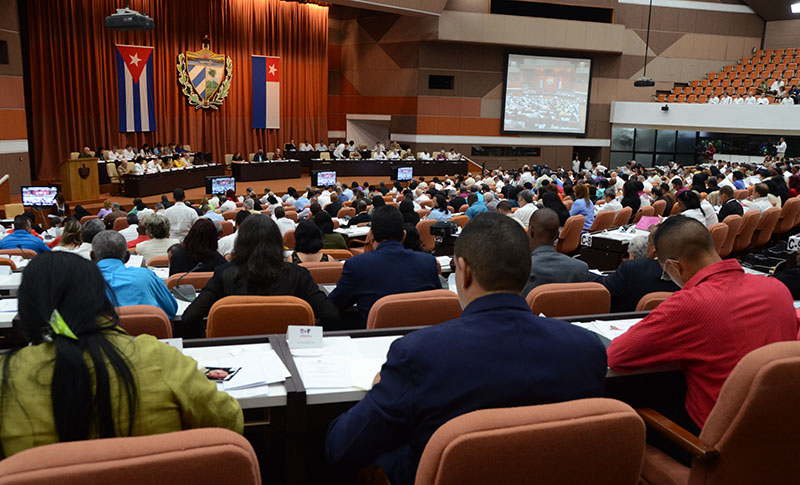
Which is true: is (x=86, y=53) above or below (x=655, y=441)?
above

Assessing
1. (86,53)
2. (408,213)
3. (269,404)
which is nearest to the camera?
(269,404)

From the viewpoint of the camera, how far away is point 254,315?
2896mm

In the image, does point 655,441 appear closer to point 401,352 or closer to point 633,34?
point 401,352

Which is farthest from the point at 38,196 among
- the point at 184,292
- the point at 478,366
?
the point at 478,366

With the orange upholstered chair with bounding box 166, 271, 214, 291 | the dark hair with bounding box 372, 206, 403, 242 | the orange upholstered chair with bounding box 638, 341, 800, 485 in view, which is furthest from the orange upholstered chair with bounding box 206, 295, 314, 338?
the orange upholstered chair with bounding box 638, 341, 800, 485

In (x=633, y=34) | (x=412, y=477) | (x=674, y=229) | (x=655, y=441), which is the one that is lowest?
(x=655, y=441)

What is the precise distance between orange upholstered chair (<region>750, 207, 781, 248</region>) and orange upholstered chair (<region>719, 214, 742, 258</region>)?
2.31ft

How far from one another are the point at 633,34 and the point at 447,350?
2333cm

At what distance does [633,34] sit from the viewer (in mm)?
22266

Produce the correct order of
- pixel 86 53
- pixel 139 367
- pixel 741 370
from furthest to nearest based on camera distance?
1. pixel 86 53
2. pixel 741 370
3. pixel 139 367

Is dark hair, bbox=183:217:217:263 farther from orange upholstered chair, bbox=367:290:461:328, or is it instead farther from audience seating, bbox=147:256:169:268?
orange upholstered chair, bbox=367:290:461:328

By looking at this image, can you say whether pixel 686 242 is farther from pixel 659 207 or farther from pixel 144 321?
pixel 659 207

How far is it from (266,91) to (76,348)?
19.4 m

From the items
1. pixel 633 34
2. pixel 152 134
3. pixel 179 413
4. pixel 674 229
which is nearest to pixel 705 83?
pixel 633 34
